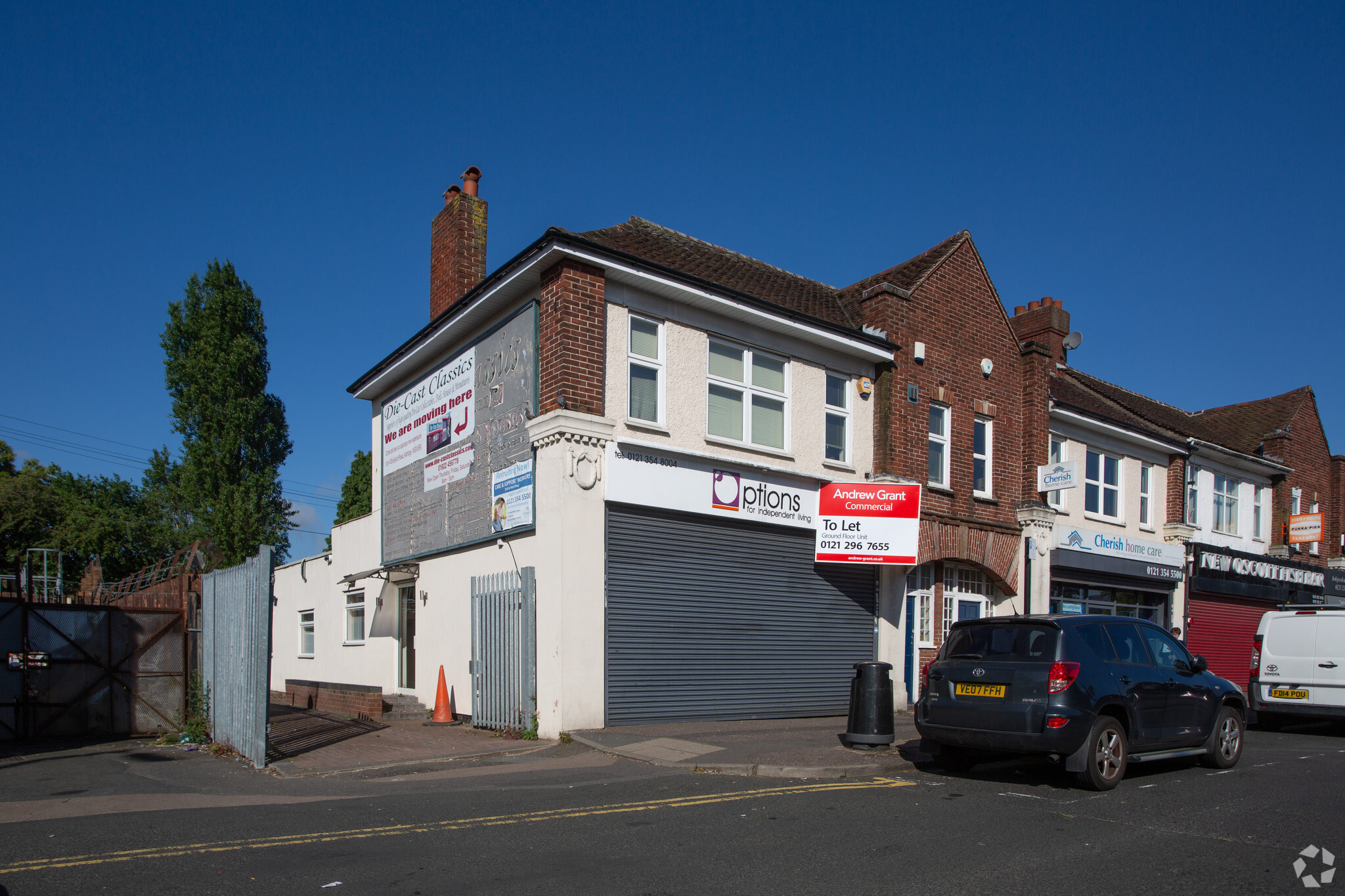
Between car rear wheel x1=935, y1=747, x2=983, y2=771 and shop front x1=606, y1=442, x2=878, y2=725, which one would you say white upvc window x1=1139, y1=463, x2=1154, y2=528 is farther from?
car rear wheel x1=935, y1=747, x2=983, y2=771

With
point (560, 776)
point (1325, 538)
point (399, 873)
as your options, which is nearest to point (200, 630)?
point (560, 776)

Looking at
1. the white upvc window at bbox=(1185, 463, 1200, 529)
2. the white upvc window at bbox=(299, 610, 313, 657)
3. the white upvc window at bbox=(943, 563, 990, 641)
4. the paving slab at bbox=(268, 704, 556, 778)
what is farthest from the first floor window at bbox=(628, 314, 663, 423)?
the white upvc window at bbox=(1185, 463, 1200, 529)

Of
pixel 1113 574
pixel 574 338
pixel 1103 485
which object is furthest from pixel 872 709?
pixel 1103 485

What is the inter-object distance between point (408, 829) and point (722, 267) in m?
12.3

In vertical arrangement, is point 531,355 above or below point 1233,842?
above

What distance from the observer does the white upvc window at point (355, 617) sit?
2055 cm

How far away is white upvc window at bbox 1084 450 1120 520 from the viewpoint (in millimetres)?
22859

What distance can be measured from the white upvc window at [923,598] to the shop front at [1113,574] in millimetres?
3847

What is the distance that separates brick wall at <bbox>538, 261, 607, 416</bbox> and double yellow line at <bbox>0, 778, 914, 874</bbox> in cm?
629

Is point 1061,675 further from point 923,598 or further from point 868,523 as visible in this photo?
point 923,598

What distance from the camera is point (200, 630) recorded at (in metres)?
14.1

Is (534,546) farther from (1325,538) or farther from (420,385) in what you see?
(1325,538)

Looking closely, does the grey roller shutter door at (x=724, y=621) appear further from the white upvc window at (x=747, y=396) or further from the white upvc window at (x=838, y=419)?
the white upvc window at (x=838, y=419)

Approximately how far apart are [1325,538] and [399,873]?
34611mm
